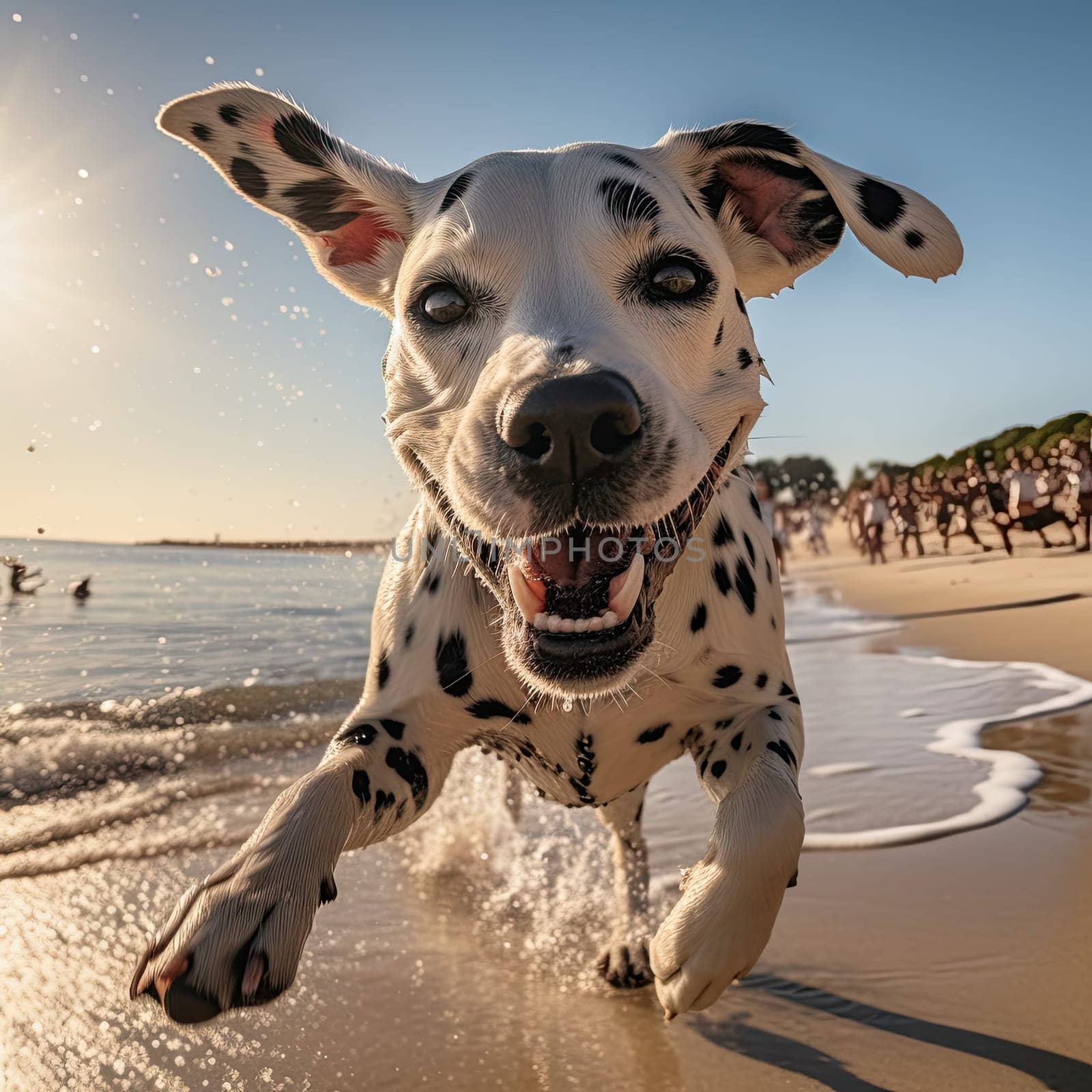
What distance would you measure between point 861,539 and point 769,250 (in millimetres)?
33201

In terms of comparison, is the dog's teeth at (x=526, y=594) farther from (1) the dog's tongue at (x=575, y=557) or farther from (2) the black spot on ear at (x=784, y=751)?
(2) the black spot on ear at (x=784, y=751)

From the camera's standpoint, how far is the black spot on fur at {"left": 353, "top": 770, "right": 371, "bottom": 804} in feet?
8.85

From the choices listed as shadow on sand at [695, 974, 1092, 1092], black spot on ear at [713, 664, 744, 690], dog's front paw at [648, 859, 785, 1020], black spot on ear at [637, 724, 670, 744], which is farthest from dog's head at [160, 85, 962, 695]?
shadow on sand at [695, 974, 1092, 1092]

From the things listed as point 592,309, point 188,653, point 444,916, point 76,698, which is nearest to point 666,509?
point 592,309

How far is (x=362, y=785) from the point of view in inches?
107

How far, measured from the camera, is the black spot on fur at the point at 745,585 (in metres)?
3.28

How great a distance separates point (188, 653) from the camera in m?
12.3

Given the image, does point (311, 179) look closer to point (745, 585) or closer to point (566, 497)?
point (566, 497)

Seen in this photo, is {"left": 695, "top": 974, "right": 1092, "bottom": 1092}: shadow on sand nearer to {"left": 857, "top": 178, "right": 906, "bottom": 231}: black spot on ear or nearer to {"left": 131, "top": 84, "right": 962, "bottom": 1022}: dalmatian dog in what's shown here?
{"left": 131, "top": 84, "right": 962, "bottom": 1022}: dalmatian dog

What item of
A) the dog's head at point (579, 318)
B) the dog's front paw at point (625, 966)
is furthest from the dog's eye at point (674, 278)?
the dog's front paw at point (625, 966)

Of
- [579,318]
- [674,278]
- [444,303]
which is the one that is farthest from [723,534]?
[444,303]

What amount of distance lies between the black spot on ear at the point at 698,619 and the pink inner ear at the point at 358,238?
177cm

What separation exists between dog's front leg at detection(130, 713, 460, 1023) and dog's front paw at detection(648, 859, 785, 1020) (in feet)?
2.88

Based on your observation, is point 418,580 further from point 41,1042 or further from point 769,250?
point 41,1042
